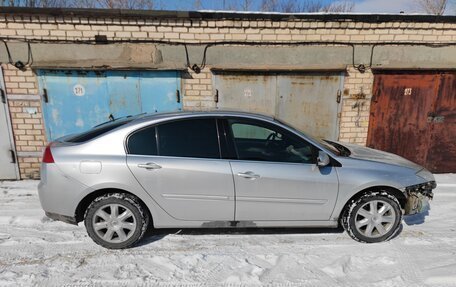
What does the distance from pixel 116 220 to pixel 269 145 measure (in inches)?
71.5

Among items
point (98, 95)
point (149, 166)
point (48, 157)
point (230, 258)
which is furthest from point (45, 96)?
point (230, 258)

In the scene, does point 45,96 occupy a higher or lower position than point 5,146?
higher

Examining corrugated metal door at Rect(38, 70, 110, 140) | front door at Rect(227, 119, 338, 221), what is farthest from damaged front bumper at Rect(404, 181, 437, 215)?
corrugated metal door at Rect(38, 70, 110, 140)

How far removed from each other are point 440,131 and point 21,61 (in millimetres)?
8009

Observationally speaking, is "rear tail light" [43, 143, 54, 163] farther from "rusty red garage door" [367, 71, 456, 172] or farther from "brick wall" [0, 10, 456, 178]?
"rusty red garage door" [367, 71, 456, 172]

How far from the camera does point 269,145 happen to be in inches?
118

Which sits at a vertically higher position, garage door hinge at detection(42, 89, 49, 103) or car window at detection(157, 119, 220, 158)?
garage door hinge at detection(42, 89, 49, 103)

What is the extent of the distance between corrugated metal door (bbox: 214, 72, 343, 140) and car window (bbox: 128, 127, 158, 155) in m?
2.42

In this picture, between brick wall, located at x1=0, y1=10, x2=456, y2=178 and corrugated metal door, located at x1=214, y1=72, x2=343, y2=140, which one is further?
corrugated metal door, located at x1=214, y1=72, x2=343, y2=140

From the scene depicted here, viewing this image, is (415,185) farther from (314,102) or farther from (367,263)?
(314,102)

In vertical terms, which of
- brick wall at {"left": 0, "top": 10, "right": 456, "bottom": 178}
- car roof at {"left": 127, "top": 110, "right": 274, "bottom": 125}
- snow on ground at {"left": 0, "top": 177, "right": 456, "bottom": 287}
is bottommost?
snow on ground at {"left": 0, "top": 177, "right": 456, "bottom": 287}

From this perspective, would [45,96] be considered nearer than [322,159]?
No

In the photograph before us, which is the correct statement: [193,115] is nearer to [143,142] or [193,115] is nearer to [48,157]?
[143,142]

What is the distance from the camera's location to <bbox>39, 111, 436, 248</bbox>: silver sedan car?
2744 mm
